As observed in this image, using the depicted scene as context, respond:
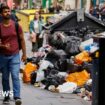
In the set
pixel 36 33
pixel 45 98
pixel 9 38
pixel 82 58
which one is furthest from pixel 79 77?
pixel 36 33

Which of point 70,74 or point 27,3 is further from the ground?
point 70,74

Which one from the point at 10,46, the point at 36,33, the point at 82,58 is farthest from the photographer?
the point at 36,33

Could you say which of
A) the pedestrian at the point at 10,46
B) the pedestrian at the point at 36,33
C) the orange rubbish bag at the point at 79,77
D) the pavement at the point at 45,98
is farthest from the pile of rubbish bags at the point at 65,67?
the pedestrian at the point at 36,33

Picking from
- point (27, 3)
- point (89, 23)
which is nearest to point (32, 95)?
point (89, 23)

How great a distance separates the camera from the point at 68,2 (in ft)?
191

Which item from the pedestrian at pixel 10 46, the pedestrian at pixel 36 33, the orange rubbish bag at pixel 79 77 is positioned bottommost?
the pedestrian at pixel 36 33

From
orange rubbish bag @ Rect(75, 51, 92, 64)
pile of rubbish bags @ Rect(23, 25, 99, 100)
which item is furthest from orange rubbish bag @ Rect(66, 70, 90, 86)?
orange rubbish bag @ Rect(75, 51, 92, 64)

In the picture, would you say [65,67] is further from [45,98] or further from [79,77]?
[45,98]

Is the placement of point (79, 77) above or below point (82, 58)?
below

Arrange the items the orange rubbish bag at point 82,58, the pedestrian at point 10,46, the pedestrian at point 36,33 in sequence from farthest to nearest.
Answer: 1. the pedestrian at point 36,33
2. the orange rubbish bag at point 82,58
3. the pedestrian at point 10,46

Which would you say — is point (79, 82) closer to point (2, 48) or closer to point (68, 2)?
point (2, 48)

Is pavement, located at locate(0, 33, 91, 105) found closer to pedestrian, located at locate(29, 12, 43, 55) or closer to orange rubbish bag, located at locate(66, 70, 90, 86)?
orange rubbish bag, located at locate(66, 70, 90, 86)

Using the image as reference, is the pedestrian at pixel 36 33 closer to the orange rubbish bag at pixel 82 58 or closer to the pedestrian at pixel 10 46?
the orange rubbish bag at pixel 82 58

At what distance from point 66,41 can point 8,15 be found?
214 inches
